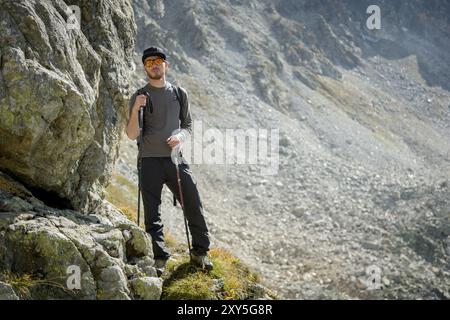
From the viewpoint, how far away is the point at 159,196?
831 centimetres

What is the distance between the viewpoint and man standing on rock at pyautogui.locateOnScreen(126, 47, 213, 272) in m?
7.98

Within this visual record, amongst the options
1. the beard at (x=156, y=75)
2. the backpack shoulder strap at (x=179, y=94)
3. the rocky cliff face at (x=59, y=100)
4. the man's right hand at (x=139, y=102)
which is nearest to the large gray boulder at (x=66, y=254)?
the rocky cliff face at (x=59, y=100)

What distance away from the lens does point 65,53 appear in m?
7.71

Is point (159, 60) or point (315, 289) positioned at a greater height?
point (159, 60)

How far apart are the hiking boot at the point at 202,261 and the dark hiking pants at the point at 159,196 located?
19 cm

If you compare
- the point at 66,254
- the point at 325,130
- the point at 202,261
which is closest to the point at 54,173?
the point at 66,254

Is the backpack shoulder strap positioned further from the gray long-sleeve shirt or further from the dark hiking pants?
the dark hiking pants

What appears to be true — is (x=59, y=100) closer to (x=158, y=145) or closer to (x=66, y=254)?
(x=158, y=145)

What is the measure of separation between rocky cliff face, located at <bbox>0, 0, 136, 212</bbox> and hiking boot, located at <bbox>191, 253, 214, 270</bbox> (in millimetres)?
2341

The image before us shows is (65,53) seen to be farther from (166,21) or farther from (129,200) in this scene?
(166,21)

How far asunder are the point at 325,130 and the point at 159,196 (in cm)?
4765

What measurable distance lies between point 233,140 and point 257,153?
9.21 feet

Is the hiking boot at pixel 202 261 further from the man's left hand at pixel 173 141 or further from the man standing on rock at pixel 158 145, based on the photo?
the man's left hand at pixel 173 141
